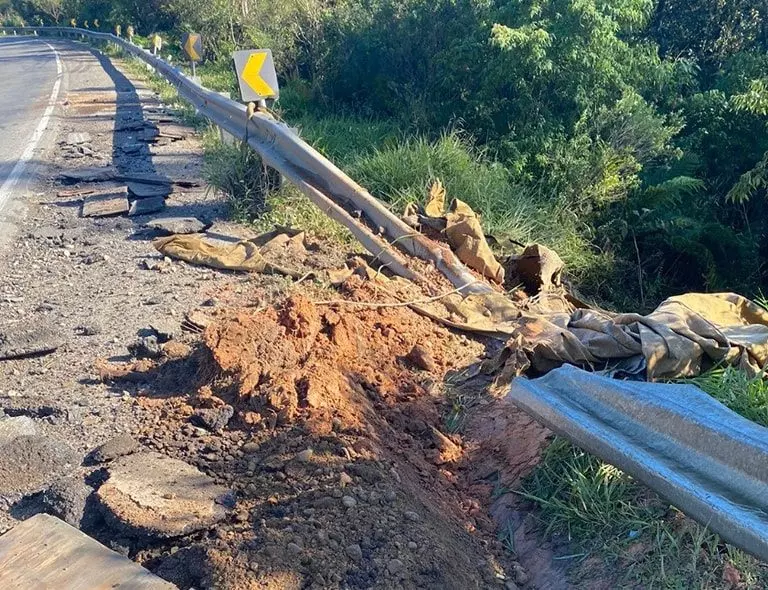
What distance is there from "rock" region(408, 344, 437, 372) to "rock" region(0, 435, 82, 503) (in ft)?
5.79

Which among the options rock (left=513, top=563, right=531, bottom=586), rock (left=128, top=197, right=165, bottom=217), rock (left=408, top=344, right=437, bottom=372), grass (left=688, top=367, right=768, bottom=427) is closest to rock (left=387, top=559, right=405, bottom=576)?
rock (left=513, top=563, right=531, bottom=586)

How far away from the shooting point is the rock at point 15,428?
10.3 ft

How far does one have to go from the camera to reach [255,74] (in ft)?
21.8

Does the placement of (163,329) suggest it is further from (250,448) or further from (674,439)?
(674,439)

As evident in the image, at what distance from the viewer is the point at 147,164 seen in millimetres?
8688

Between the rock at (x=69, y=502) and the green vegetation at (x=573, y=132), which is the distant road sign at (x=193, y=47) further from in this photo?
the rock at (x=69, y=502)

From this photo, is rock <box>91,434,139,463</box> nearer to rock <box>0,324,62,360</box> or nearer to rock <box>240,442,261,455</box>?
rock <box>240,442,261,455</box>

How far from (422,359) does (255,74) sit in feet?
12.1

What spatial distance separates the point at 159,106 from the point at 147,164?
5.12 meters

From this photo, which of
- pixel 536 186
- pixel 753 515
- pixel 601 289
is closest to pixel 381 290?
pixel 753 515

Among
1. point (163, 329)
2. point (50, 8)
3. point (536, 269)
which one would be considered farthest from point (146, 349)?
point (50, 8)

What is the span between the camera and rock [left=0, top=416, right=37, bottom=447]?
3141mm

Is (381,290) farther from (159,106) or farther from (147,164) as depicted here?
(159,106)

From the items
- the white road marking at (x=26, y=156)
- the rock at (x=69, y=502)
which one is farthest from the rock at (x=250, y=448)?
the white road marking at (x=26, y=156)
